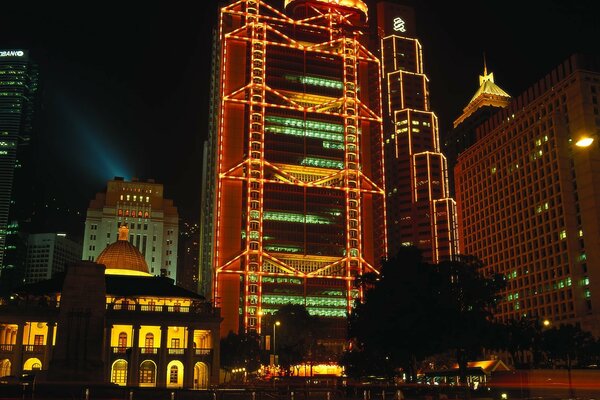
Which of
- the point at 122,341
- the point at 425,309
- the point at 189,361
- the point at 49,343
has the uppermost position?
the point at 425,309

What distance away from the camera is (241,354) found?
120m

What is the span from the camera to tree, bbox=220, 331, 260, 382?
12044 cm

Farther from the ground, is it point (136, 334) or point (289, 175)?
point (289, 175)

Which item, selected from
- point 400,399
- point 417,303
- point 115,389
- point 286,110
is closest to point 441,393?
point 400,399

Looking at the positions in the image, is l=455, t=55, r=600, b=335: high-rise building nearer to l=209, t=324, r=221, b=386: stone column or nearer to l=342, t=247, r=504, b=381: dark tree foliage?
l=209, t=324, r=221, b=386: stone column

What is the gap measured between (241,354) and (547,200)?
88682 mm

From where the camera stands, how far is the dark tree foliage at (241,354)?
395 feet

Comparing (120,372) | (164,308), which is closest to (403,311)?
(164,308)

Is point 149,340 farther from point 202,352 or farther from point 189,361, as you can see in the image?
point 202,352

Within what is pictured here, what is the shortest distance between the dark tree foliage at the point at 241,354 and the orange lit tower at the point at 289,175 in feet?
98.1

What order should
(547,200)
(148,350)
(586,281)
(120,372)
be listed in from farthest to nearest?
(547,200) → (586,281) → (148,350) → (120,372)

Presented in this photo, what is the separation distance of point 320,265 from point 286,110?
153 ft

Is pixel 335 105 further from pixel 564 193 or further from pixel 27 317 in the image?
pixel 27 317

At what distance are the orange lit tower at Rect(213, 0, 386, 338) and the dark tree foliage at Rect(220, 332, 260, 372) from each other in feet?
98.1
